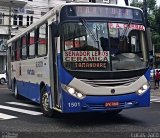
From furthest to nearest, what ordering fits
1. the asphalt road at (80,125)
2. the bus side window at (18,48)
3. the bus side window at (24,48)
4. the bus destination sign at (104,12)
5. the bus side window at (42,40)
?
the bus side window at (18,48) → the bus side window at (24,48) → the bus side window at (42,40) → the bus destination sign at (104,12) → the asphalt road at (80,125)

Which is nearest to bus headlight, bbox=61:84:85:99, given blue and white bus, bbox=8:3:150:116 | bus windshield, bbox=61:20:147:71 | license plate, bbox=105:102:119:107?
blue and white bus, bbox=8:3:150:116

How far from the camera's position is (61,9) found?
11156mm

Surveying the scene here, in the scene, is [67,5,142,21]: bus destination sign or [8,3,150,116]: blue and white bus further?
[67,5,142,21]: bus destination sign

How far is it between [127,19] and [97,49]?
4.39ft

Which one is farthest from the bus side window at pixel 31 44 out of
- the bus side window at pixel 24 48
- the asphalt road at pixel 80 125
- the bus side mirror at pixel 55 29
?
the bus side mirror at pixel 55 29

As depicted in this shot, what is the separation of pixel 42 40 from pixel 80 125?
329 centimetres

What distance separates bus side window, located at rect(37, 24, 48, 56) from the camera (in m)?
12.8

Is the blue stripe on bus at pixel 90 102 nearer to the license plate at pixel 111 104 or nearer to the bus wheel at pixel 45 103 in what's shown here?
the license plate at pixel 111 104

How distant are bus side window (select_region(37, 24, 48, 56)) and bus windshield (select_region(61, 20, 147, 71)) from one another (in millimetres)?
1768

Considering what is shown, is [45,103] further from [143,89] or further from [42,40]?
[143,89]

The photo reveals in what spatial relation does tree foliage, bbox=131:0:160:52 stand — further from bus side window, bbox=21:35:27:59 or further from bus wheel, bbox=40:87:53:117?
bus wheel, bbox=40:87:53:117

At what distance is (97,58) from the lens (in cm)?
1095

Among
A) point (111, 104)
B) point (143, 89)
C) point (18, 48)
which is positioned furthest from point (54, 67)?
point (18, 48)

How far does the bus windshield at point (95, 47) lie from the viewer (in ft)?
35.9
